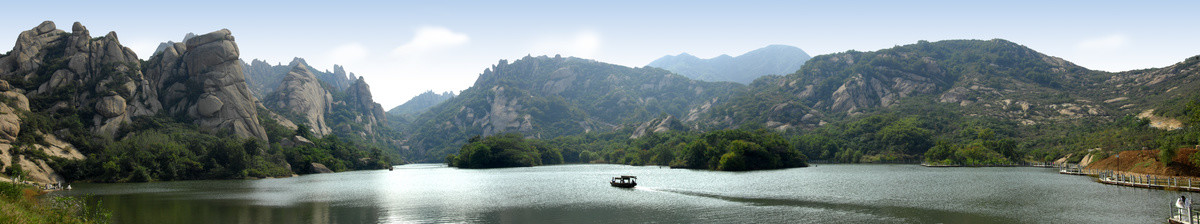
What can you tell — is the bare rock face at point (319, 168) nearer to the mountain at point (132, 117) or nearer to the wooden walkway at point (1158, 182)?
the mountain at point (132, 117)

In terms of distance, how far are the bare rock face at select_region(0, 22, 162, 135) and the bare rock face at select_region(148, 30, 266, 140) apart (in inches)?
295

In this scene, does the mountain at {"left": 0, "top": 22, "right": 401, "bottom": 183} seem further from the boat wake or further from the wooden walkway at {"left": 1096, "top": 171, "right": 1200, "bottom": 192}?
the wooden walkway at {"left": 1096, "top": 171, "right": 1200, "bottom": 192}

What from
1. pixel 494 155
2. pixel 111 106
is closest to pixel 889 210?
pixel 111 106

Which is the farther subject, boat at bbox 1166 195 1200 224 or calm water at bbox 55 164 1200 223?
calm water at bbox 55 164 1200 223

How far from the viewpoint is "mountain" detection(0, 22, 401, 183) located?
9881 centimetres

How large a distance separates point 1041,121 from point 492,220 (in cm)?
19178

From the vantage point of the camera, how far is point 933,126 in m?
197

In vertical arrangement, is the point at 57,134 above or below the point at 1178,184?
above

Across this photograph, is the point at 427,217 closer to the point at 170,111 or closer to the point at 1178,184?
the point at 1178,184

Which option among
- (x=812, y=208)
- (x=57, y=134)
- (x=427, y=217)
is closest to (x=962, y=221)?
(x=812, y=208)

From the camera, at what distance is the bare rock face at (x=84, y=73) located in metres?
119

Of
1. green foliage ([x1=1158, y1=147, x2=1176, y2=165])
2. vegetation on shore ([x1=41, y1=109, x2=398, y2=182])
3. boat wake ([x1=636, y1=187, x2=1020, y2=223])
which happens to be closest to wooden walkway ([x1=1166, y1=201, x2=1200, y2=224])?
boat wake ([x1=636, y1=187, x2=1020, y2=223])

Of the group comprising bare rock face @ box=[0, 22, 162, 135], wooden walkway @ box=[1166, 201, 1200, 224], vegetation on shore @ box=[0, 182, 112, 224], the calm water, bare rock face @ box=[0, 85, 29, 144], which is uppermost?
bare rock face @ box=[0, 22, 162, 135]

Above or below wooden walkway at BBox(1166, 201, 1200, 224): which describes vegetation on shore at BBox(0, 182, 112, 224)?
above
